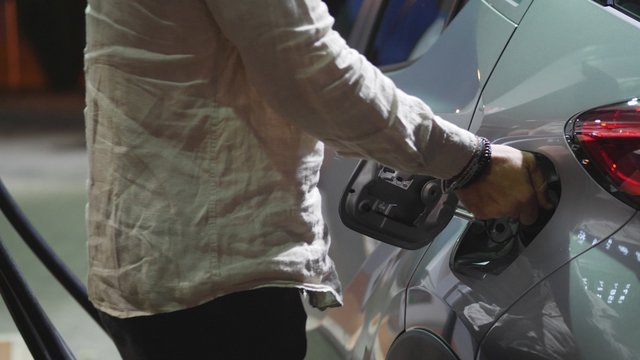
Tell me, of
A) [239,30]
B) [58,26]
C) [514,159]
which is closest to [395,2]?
[514,159]

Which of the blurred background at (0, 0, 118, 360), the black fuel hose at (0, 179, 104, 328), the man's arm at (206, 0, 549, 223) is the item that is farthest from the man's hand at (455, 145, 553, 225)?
the blurred background at (0, 0, 118, 360)

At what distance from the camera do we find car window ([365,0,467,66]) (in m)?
2.03

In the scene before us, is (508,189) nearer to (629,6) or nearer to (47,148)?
(629,6)

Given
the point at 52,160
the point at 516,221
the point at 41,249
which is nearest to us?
the point at 516,221

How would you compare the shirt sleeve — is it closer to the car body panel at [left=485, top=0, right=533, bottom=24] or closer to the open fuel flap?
the open fuel flap

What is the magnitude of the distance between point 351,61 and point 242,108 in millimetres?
169

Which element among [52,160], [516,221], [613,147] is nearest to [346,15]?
[516,221]

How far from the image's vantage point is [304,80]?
1276mm

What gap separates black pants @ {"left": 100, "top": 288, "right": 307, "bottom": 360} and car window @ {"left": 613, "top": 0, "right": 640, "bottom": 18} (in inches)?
26.7

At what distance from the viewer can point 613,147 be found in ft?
4.51

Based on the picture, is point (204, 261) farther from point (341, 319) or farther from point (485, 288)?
point (341, 319)

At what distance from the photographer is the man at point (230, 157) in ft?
4.23

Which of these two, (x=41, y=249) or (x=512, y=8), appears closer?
(x=512, y=8)

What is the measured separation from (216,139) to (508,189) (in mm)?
434
